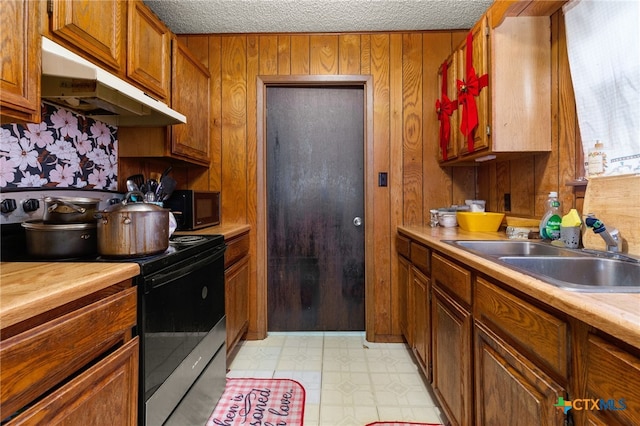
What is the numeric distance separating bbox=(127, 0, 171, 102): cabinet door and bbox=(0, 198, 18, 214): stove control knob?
744 mm

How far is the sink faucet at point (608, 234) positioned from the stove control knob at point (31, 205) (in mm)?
2207

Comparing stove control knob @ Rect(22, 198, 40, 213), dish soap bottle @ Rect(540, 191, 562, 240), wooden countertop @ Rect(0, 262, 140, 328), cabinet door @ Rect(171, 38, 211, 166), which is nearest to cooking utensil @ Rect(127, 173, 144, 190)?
cabinet door @ Rect(171, 38, 211, 166)

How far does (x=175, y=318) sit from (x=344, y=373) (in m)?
1.18

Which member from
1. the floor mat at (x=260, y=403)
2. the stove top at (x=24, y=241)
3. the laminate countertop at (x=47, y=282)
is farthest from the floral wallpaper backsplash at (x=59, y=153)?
the floor mat at (x=260, y=403)

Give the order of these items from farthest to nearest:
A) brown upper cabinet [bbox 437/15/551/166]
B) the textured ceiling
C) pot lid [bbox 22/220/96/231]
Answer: the textured ceiling < brown upper cabinet [bbox 437/15/551/166] < pot lid [bbox 22/220/96/231]

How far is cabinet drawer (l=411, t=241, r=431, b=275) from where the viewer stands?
1.69 metres

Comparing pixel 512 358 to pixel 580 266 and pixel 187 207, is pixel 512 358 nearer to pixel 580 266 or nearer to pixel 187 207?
pixel 580 266

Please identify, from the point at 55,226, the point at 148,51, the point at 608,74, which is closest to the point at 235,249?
the point at 55,226

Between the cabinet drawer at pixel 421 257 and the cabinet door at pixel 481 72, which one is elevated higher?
the cabinet door at pixel 481 72

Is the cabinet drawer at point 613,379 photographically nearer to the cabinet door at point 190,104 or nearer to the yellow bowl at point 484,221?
the yellow bowl at point 484,221

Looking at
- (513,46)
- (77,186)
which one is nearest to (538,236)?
(513,46)

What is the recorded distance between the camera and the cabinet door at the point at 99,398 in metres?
0.69

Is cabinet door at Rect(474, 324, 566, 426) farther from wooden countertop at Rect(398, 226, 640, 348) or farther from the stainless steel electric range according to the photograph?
the stainless steel electric range

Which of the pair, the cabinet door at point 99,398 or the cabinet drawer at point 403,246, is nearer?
the cabinet door at point 99,398
